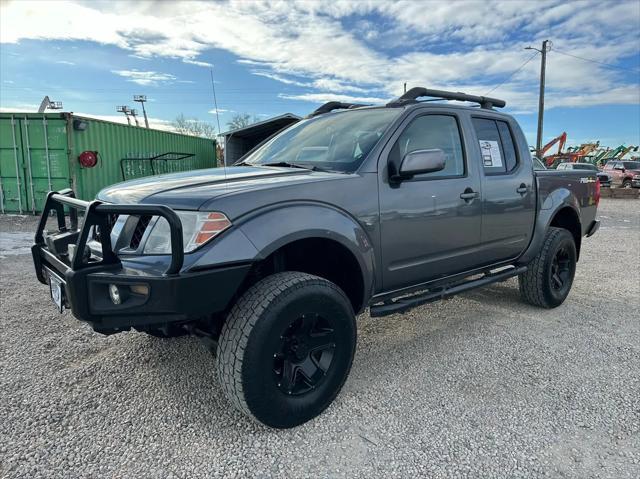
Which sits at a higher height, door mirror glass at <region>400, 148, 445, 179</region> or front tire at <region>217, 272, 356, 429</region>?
door mirror glass at <region>400, 148, 445, 179</region>

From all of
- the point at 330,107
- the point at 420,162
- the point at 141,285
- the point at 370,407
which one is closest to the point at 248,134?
the point at 330,107

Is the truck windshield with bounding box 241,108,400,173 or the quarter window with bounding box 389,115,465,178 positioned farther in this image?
the quarter window with bounding box 389,115,465,178

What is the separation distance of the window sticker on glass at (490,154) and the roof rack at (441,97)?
0.43 m

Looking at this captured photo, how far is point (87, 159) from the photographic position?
11492mm

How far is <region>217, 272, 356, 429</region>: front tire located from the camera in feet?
7.34

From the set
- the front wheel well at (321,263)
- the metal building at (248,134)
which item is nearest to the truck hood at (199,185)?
the front wheel well at (321,263)

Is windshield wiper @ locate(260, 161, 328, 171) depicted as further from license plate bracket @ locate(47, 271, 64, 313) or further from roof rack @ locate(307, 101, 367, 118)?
license plate bracket @ locate(47, 271, 64, 313)

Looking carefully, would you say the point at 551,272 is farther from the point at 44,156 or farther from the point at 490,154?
the point at 44,156

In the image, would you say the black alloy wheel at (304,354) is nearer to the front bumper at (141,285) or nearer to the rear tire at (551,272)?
the front bumper at (141,285)

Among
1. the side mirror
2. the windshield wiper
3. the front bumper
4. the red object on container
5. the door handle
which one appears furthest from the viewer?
the red object on container

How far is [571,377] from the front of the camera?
10.2 feet

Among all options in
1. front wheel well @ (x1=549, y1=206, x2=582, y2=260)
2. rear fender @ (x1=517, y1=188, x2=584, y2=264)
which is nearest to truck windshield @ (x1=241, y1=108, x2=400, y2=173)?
rear fender @ (x1=517, y1=188, x2=584, y2=264)

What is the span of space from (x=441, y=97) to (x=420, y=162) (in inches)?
46.0

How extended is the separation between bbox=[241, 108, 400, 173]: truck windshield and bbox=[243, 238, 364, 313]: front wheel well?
1.66 feet
